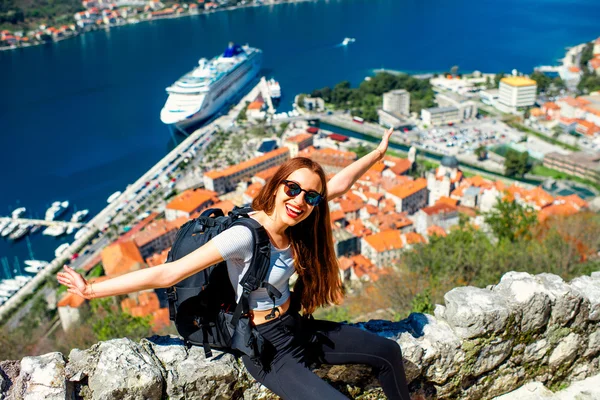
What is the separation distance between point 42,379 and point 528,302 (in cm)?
193

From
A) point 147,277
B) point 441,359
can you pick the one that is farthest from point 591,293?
point 147,277

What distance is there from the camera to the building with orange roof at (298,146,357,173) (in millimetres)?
24766

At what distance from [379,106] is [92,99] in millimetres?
18961

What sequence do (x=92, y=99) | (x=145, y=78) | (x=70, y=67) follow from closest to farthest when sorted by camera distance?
(x=92, y=99) < (x=145, y=78) < (x=70, y=67)

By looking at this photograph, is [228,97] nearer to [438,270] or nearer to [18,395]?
[438,270]

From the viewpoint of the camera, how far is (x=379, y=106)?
1347 inches

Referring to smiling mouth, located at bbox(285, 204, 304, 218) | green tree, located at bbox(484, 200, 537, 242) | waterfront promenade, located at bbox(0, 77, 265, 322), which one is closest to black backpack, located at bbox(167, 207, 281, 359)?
smiling mouth, located at bbox(285, 204, 304, 218)

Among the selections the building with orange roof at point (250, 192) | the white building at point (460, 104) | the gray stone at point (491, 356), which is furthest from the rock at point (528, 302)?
the white building at point (460, 104)

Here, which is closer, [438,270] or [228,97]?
[438,270]

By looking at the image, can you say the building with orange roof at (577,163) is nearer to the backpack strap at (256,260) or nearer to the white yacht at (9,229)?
the white yacht at (9,229)

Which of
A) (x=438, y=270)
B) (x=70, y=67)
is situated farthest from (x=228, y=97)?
(x=438, y=270)

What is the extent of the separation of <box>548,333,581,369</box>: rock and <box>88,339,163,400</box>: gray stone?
1764 millimetres

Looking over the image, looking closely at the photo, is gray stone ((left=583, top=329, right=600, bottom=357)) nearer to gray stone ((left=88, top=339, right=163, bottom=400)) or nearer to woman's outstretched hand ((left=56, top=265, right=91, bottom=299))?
gray stone ((left=88, top=339, right=163, bottom=400))

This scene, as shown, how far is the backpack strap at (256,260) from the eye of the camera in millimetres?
1828
